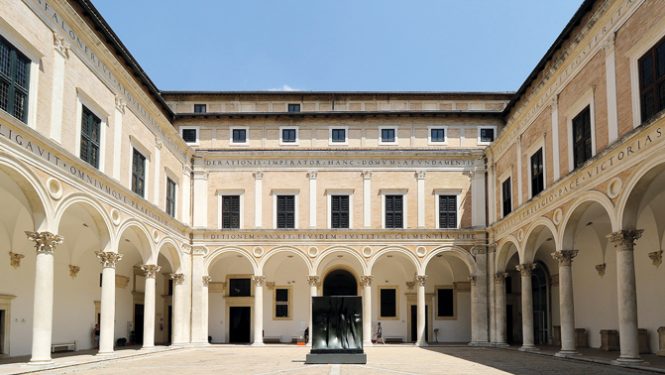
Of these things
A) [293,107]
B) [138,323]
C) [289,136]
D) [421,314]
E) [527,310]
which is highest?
[293,107]

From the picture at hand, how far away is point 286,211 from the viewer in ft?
118

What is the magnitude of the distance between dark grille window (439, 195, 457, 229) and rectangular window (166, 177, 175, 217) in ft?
45.9

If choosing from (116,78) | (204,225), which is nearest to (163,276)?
(204,225)

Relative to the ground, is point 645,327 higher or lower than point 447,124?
lower

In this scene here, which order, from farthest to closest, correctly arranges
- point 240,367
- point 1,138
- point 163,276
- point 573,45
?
point 163,276, point 573,45, point 240,367, point 1,138

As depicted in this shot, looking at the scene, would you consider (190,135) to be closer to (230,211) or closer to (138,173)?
(230,211)

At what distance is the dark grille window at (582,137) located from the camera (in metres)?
21.9

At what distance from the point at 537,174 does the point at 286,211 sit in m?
14.1

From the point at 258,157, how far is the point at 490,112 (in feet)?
42.9

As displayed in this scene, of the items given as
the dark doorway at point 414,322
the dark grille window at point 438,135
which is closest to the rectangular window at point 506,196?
the dark grille window at point 438,135

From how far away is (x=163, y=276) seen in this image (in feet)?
127

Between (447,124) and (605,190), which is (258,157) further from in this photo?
(605,190)

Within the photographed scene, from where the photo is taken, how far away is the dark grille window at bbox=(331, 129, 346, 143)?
37688mm

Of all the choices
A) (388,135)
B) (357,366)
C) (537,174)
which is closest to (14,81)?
(357,366)
